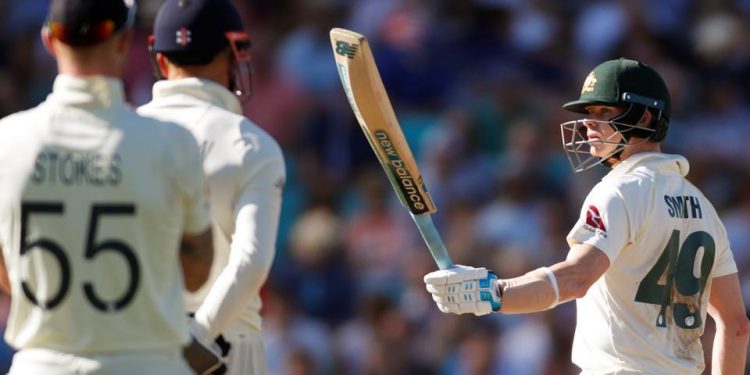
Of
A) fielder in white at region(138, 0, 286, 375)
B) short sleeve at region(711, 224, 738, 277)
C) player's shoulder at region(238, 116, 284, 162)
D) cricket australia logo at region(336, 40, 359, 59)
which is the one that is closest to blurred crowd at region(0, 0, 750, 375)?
short sleeve at region(711, 224, 738, 277)

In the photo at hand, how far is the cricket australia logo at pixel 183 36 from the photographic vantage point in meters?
4.75

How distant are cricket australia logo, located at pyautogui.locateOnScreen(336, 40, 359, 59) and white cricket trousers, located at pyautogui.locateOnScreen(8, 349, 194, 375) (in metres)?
1.48

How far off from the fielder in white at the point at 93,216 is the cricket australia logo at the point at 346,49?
1.19 m

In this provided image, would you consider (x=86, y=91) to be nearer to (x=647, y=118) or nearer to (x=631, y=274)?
(x=631, y=274)

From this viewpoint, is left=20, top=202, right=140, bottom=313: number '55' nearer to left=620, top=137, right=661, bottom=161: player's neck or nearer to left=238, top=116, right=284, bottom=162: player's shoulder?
left=238, top=116, right=284, bottom=162: player's shoulder

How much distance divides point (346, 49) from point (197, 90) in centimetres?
52

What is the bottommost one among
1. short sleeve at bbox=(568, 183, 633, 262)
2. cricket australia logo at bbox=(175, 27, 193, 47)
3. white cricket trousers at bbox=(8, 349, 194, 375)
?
white cricket trousers at bbox=(8, 349, 194, 375)

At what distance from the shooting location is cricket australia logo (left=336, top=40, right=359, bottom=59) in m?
4.89

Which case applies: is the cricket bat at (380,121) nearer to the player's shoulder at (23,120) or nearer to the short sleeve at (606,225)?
the short sleeve at (606,225)

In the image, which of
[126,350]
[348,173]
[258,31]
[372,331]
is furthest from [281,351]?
[126,350]

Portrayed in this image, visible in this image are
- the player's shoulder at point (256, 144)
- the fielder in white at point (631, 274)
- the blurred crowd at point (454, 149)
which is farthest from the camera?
the blurred crowd at point (454, 149)

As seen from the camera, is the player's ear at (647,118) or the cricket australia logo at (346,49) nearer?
the cricket australia logo at (346,49)

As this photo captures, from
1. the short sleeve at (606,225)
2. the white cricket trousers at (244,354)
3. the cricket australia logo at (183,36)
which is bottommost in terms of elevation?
the white cricket trousers at (244,354)

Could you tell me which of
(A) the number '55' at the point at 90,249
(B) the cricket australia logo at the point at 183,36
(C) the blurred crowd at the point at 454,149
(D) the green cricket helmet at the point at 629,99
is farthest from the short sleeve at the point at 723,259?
(C) the blurred crowd at the point at 454,149
